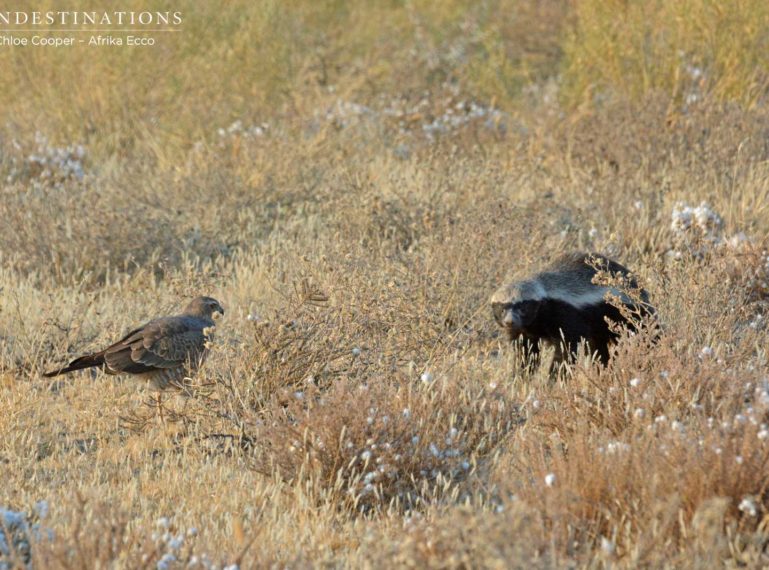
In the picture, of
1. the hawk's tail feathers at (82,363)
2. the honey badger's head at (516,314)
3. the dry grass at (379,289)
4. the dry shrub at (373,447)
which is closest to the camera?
the dry grass at (379,289)

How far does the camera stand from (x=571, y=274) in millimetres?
6020

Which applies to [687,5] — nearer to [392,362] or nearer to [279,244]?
[279,244]

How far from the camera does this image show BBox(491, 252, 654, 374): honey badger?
5.70m

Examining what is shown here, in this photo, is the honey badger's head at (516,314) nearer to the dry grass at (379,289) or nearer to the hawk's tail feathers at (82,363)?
the dry grass at (379,289)

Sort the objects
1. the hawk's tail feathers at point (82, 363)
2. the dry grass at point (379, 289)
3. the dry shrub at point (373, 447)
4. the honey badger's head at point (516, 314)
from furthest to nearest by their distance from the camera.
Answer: the honey badger's head at point (516, 314) → the hawk's tail feathers at point (82, 363) → the dry shrub at point (373, 447) → the dry grass at point (379, 289)

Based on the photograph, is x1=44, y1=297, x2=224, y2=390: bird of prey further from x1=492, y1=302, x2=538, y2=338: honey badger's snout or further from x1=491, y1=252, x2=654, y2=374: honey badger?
x1=491, y1=252, x2=654, y2=374: honey badger

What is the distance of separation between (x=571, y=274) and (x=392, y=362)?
1.27 metres

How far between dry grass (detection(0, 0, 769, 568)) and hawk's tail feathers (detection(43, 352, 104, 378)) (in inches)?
6.8

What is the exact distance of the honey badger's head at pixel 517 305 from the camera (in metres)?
5.64

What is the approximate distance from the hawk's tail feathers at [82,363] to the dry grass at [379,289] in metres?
0.17

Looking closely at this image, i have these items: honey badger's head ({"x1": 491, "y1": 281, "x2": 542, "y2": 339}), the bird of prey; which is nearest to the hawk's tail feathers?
the bird of prey

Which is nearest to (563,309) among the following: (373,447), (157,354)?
(373,447)

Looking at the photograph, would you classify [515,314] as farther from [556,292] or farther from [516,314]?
[556,292]

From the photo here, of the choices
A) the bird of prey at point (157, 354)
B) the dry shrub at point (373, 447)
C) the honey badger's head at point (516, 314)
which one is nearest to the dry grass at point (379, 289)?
the dry shrub at point (373, 447)
